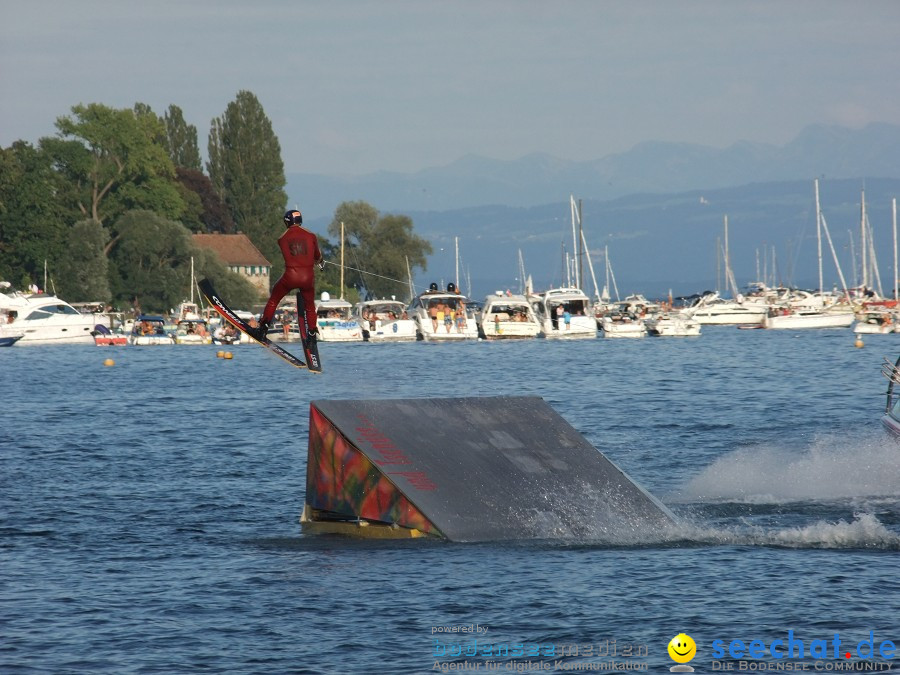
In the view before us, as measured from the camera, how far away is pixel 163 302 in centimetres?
11175

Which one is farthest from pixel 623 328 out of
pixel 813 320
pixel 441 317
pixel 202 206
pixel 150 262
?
pixel 202 206

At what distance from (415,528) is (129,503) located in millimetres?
7819

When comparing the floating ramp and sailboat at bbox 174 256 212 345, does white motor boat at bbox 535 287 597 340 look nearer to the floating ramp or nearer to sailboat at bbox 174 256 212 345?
sailboat at bbox 174 256 212 345

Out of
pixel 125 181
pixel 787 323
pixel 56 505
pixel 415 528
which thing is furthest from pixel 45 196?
pixel 415 528

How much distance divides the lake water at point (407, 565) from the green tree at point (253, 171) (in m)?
90.0

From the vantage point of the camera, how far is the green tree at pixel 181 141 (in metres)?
145

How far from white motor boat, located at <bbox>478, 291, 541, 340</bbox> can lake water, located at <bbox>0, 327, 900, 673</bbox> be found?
49609 millimetres

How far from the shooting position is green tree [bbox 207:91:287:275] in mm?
126938

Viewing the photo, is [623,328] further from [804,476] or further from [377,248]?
[804,476]

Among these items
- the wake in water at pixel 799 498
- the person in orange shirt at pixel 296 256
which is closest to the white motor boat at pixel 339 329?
the wake in water at pixel 799 498

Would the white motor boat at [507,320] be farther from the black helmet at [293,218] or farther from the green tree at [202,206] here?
the black helmet at [293,218]

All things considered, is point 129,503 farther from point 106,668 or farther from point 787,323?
point 787,323

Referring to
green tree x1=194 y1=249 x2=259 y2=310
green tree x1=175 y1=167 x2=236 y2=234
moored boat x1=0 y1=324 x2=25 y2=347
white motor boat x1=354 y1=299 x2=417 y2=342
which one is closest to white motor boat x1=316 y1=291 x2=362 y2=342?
white motor boat x1=354 y1=299 x2=417 y2=342

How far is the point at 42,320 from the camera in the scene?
92875 millimetres
